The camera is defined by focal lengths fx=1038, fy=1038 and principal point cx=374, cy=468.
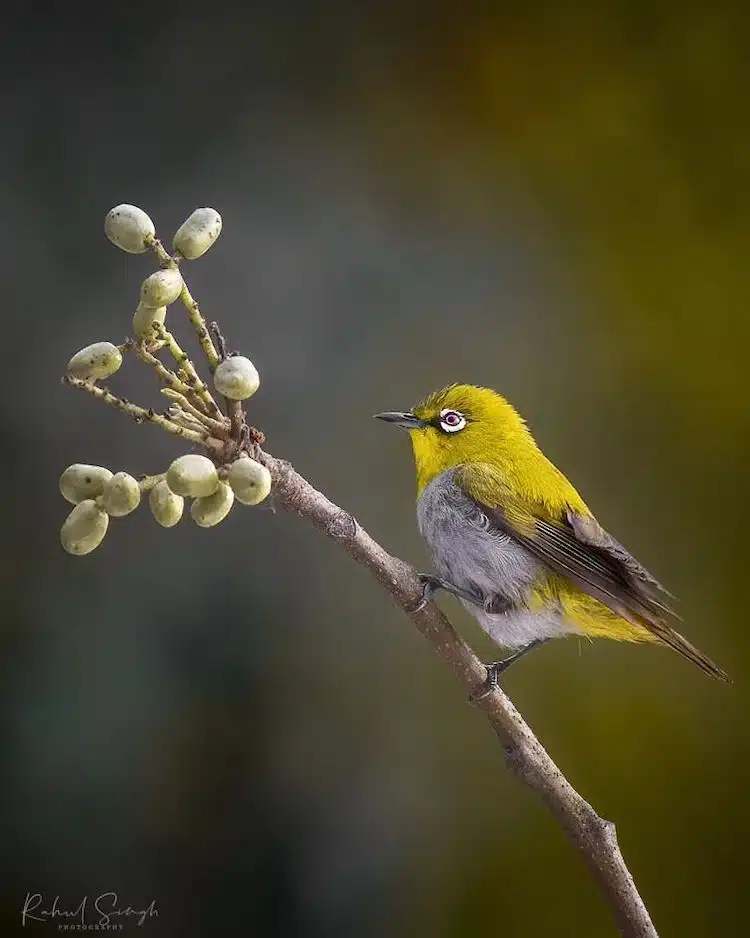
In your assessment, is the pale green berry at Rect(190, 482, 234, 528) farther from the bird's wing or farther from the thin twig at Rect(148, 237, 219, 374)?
the bird's wing

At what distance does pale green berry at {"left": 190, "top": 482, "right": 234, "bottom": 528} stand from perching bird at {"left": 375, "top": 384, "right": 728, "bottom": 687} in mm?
322

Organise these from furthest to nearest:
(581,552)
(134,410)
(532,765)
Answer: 1. (581,552)
2. (532,765)
3. (134,410)

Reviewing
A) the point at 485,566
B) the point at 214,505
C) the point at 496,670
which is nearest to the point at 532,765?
the point at 496,670

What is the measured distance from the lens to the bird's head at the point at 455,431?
3.11 feet

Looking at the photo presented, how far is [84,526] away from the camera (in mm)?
579

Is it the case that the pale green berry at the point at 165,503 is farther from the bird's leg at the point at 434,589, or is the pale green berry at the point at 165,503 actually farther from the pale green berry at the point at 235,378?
the bird's leg at the point at 434,589

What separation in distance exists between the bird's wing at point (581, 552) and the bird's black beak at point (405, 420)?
0.18ft

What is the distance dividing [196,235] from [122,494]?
15 cm

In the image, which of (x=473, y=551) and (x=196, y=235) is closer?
(x=196, y=235)

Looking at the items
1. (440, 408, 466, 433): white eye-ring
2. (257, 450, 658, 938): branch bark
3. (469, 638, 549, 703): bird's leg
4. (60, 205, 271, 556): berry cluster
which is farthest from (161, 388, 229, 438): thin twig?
(440, 408, 466, 433): white eye-ring

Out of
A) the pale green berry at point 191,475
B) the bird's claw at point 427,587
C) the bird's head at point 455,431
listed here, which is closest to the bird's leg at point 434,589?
the bird's claw at point 427,587

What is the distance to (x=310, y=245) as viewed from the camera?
1.31 meters

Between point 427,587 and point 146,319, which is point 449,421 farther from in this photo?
point 146,319

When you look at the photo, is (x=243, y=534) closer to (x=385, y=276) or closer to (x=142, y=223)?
(x=385, y=276)
